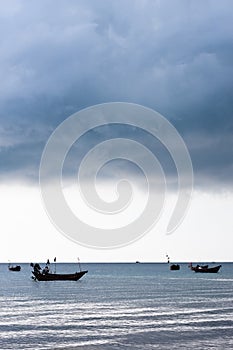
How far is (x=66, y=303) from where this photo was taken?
78750mm

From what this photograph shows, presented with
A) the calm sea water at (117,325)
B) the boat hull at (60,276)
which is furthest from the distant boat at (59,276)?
the calm sea water at (117,325)

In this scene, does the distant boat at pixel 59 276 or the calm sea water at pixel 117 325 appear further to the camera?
the distant boat at pixel 59 276

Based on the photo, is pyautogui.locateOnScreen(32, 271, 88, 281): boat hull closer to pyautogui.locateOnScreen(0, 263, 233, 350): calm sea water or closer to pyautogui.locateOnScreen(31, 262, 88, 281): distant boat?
pyautogui.locateOnScreen(31, 262, 88, 281): distant boat

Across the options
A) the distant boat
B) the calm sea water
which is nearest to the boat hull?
the distant boat

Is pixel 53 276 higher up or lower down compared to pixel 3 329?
higher up

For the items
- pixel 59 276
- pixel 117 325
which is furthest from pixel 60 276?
pixel 117 325

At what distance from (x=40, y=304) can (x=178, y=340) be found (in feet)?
126

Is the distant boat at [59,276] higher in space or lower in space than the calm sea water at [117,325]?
higher

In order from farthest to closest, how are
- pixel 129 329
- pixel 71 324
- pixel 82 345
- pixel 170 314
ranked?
pixel 170 314
pixel 71 324
pixel 129 329
pixel 82 345

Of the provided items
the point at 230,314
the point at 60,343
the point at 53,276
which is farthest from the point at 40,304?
the point at 53,276

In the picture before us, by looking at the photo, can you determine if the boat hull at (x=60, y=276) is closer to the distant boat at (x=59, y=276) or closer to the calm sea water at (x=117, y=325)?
the distant boat at (x=59, y=276)

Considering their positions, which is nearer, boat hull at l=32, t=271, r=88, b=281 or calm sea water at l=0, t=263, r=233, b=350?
calm sea water at l=0, t=263, r=233, b=350

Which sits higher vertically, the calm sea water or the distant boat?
the distant boat

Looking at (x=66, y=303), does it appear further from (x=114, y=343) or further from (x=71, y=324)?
(x=114, y=343)
